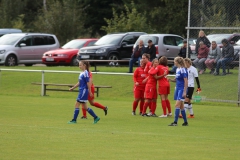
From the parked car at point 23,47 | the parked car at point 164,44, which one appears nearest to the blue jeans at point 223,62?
the parked car at point 164,44

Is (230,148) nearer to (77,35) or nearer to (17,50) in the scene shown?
(17,50)

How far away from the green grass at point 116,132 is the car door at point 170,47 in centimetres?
1020

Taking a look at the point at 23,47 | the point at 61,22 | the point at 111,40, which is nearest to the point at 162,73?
the point at 111,40

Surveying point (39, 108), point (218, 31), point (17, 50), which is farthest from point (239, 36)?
point (17, 50)

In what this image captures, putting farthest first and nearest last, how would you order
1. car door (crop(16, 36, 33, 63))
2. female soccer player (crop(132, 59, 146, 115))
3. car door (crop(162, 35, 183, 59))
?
car door (crop(16, 36, 33, 63)), car door (crop(162, 35, 183, 59)), female soccer player (crop(132, 59, 146, 115))

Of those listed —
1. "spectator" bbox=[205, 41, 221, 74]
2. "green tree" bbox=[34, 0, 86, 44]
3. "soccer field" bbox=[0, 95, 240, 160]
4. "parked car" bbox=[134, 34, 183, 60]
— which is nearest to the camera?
"soccer field" bbox=[0, 95, 240, 160]

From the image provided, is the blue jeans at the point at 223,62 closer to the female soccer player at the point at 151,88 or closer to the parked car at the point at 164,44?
the female soccer player at the point at 151,88

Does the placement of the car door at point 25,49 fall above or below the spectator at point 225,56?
below

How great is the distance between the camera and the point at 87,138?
13.7 meters

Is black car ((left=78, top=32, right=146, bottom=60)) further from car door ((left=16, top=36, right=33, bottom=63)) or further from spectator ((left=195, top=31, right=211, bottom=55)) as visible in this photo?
spectator ((left=195, top=31, right=211, bottom=55))

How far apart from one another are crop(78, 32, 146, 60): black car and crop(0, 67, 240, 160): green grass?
33.5 ft

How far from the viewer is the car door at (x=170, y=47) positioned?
3509cm

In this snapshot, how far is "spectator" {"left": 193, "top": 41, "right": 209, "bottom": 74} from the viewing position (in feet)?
75.8

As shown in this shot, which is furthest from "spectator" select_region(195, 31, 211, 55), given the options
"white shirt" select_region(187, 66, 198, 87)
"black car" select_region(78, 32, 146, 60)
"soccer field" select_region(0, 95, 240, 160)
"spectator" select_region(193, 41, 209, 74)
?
→ "black car" select_region(78, 32, 146, 60)
